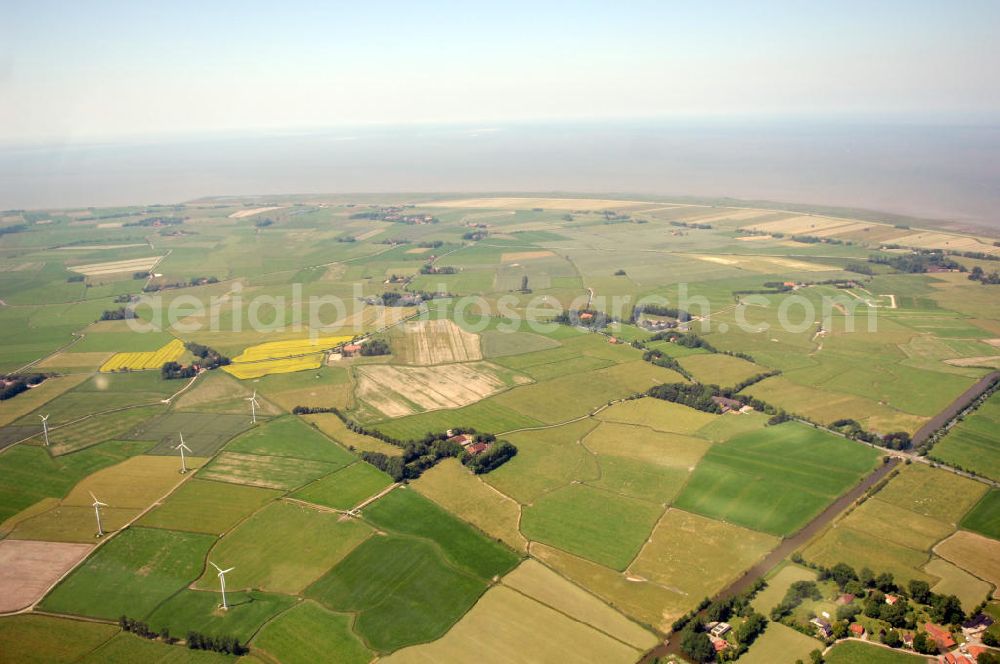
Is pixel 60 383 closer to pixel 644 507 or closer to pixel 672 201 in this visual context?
pixel 644 507

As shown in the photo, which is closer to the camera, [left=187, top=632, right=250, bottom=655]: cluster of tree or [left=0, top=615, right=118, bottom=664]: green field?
[left=0, top=615, right=118, bottom=664]: green field

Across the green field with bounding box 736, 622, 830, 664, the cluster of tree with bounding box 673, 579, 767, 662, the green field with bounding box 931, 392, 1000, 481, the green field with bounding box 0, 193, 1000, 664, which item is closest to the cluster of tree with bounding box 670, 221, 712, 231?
the green field with bounding box 0, 193, 1000, 664

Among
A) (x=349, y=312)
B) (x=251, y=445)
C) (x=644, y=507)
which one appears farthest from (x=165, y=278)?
(x=644, y=507)

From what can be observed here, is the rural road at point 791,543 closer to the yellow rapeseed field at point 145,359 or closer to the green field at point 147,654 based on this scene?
the green field at point 147,654

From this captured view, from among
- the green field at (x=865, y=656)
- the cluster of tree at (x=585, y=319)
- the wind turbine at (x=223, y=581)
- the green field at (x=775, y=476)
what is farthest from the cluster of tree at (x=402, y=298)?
the green field at (x=865, y=656)

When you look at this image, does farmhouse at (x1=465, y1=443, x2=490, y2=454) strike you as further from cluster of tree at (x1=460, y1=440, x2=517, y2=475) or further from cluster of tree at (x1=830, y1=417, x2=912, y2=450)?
cluster of tree at (x1=830, y1=417, x2=912, y2=450)

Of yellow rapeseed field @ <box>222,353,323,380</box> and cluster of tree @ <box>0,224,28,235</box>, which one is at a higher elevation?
cluster of tree @ <box>0,224,28,235</box>

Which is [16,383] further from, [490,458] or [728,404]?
[728,404]
